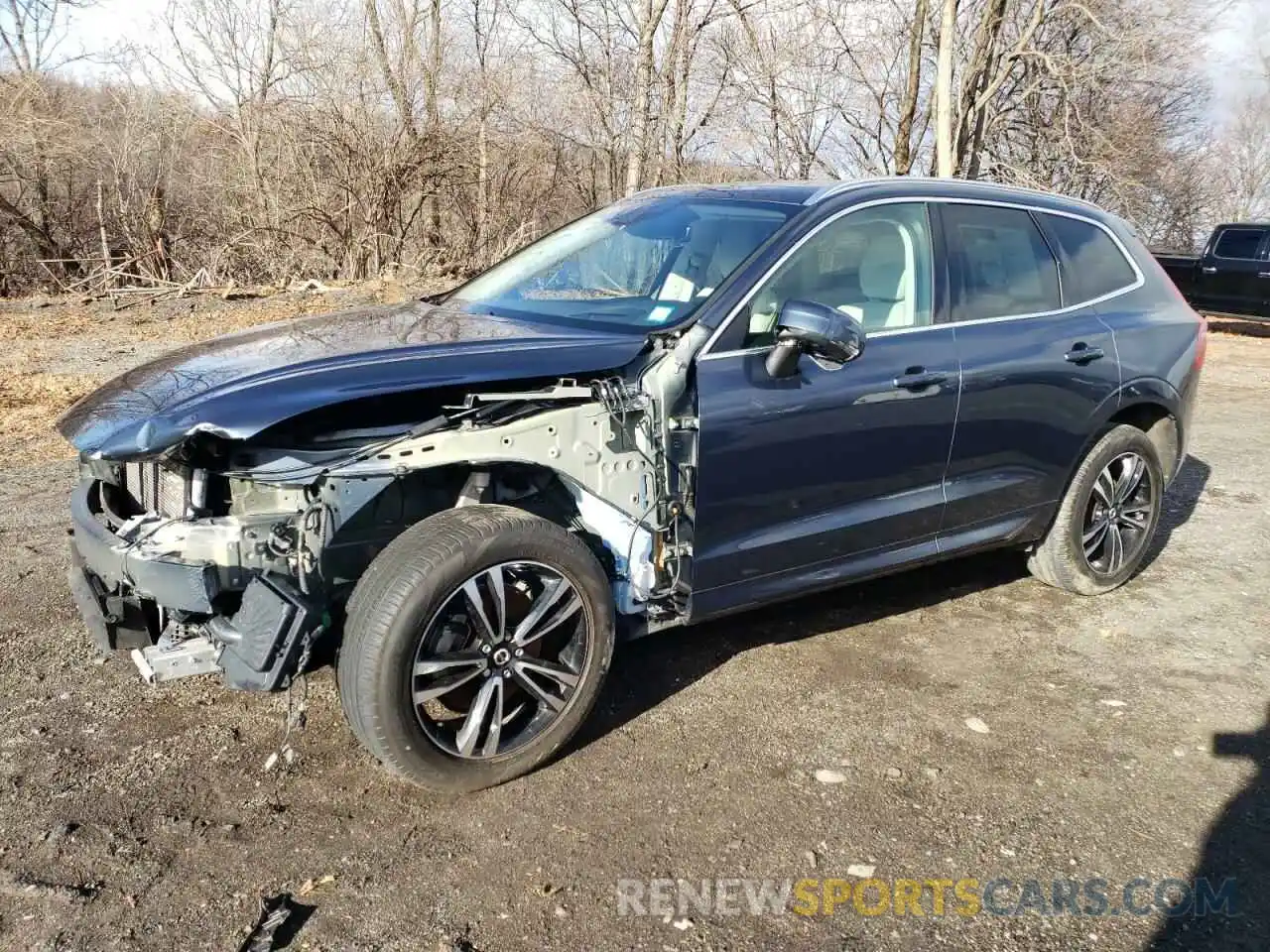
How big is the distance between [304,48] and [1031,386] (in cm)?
1455

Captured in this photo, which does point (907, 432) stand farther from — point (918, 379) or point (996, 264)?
point (996, 264)

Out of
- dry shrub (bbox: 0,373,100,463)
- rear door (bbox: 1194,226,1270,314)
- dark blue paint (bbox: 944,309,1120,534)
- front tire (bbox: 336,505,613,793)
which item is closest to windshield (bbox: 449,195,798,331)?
front tire (bbox: 336,505,613,793)

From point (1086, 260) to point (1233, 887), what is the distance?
285cm

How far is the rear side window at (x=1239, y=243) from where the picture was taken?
1538 centimetres

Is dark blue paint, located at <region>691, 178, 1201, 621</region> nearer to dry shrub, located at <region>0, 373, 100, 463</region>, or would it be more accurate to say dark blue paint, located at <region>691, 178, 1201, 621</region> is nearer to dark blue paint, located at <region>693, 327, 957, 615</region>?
dark blue paint, located at <region>693, 327, 957, 615</region>

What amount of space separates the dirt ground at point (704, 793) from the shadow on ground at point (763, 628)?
20 mm

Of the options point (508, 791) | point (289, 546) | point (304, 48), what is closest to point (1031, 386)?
point (508, 791)

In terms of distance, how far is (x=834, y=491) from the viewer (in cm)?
360

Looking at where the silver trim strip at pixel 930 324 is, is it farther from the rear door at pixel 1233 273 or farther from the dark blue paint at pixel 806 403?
the rear door at pixel 1233 273

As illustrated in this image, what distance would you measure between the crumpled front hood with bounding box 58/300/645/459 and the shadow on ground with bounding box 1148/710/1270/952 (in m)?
2.19

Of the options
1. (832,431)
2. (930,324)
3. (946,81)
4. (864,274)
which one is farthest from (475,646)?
(946,81)

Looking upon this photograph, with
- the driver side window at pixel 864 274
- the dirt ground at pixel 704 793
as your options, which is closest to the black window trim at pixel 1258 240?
the dirt ground at pixel 704 793

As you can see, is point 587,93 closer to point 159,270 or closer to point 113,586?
point 159,270

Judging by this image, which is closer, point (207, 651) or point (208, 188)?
point (207, 651)
